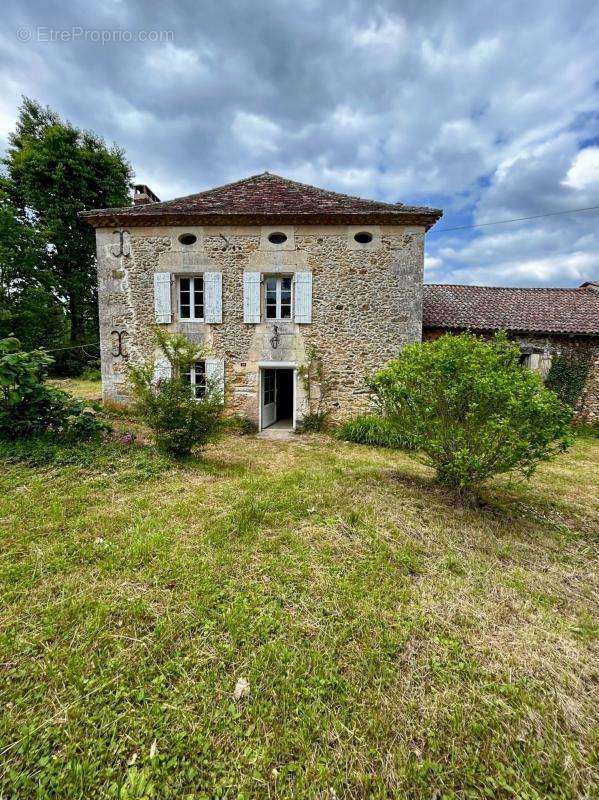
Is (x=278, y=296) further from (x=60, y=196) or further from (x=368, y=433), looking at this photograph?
(x=60, y=196)

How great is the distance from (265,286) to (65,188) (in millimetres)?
14698

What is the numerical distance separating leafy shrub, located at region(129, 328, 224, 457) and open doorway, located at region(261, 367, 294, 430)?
3241 millimetres

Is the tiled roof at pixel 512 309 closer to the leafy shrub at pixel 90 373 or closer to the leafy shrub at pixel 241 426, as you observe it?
the leafy shrub at pixel 241 426

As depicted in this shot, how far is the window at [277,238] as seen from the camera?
8.25m

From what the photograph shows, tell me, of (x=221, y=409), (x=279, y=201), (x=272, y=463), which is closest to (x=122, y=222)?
(x=279, y=201)

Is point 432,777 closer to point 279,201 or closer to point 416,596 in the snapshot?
point 416,596

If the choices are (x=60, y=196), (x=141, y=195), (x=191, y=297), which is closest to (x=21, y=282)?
(x=60, y=196)

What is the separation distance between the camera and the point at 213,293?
8320 mm

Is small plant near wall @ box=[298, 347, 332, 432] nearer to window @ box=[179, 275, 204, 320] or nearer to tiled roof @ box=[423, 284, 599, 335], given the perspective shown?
window @ box=[179, 275, 204, 320]

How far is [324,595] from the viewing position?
2613mm

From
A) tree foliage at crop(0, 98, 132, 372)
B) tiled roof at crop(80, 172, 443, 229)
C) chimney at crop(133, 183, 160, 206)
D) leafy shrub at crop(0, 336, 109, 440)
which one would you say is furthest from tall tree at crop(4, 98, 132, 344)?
leafy shrub at crop(0, 336, 109, 440)

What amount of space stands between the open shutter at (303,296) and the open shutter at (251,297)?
1009mm

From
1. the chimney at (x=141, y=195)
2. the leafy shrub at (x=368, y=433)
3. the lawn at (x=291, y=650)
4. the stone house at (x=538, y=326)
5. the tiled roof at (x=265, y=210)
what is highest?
the chimney at (x=141, y=195)

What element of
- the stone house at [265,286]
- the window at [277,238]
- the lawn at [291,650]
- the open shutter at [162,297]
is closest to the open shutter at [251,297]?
the stone house at [265,286]
